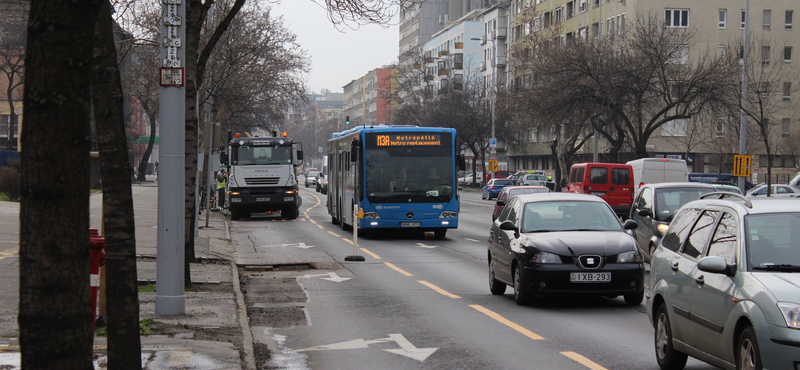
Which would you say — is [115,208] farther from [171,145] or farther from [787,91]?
[787,91]

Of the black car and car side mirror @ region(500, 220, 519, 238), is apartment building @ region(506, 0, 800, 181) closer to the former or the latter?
Result: the black car

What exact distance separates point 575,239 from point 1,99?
6961 cm

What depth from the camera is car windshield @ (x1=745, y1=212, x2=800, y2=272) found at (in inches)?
258

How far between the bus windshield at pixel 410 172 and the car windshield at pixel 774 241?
62.3ft

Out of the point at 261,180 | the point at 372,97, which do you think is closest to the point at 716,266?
the point at 261,180

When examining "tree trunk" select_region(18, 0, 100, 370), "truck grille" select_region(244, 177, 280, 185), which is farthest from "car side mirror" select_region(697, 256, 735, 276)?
"truck grille" select_region(244, 177, 280, 185)

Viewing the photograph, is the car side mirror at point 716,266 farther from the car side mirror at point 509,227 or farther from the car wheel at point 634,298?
the car side mirror at point 509,227

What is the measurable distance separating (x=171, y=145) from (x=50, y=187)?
7.09 m

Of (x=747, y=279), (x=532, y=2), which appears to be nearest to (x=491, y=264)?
(x=747, y=279)

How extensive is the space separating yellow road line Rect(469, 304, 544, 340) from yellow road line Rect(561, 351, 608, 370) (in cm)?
101

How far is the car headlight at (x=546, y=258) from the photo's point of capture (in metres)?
11.8

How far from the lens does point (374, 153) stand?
85.5 ft

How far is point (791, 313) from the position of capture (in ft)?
19.0

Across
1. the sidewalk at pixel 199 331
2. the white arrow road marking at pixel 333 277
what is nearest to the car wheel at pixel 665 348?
the sidewalk at pixel 199 331
